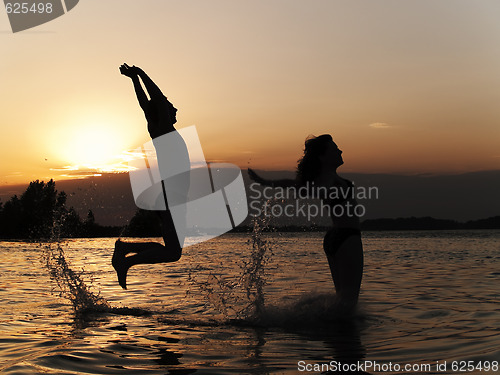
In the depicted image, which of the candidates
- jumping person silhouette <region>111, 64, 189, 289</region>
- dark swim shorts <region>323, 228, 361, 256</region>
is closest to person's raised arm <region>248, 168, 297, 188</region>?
dark swim shorts <region>323, 228, 361, 256</region>

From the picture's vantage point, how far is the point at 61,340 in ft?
17.8

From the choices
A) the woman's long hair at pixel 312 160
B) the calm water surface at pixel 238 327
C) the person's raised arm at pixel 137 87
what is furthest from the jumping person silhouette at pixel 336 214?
the person's raised arm at pixel 137 87

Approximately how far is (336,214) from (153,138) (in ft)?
9.03

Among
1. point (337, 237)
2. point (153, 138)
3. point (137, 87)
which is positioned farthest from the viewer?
point (137, 87)

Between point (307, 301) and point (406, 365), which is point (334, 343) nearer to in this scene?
point (406, 365)

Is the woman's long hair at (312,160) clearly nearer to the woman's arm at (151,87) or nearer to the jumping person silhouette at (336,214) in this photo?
the jumping person silhouette at (336,214)

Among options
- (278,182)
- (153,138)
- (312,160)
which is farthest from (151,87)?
(312,160)

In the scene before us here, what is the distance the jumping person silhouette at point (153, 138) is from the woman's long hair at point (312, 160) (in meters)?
1.66

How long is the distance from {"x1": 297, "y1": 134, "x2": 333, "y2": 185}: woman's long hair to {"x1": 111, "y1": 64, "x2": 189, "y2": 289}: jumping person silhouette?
1660mm

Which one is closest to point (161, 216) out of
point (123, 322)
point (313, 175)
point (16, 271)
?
point (123, 322)

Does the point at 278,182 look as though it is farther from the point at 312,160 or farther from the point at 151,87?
the point at 151,87

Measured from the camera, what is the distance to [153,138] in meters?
6.48

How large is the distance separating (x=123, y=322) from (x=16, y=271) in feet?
28.2

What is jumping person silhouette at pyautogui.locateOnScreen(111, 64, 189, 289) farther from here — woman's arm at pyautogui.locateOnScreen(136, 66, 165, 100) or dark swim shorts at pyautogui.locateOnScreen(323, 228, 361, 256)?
dark swim shorts at pyautogui.locateOnScreen(323, 228, 361, 256)
